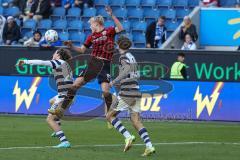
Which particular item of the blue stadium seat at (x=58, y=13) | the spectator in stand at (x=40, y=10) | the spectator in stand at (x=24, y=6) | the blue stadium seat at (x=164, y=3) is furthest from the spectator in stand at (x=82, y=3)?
the blue stadium seat at (x=164, y=3)

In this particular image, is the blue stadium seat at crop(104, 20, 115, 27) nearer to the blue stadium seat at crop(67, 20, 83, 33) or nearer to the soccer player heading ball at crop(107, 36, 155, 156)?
the blue stadium seat at crop(67, 20, 83, 33)

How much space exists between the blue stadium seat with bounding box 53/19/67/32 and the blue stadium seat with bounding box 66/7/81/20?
46 cm

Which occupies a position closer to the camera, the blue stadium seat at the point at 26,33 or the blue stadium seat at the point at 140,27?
the blue stadium seat at the point at 140,27

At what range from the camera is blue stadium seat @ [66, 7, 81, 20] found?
2884 centimetres

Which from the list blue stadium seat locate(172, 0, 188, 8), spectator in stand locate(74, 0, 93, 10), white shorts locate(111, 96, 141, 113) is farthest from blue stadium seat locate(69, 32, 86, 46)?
white shorts locate(111, 96, 141, 113)

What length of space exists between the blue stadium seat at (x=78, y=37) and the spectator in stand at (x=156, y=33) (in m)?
2.84

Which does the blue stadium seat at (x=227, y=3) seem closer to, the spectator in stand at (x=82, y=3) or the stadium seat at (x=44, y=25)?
the spectator in stand at (x=82, y=3)

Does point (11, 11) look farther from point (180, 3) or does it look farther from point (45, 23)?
point (180, 3)

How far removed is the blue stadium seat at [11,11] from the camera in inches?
1180

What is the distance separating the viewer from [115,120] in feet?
49.1

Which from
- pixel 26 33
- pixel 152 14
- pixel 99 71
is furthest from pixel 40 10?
pixel 99 71

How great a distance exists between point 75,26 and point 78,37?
673 millimetres

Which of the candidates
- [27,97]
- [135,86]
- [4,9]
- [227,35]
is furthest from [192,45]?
[135,86]

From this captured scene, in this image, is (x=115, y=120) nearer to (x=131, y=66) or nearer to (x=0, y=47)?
(x=131, y=66)
